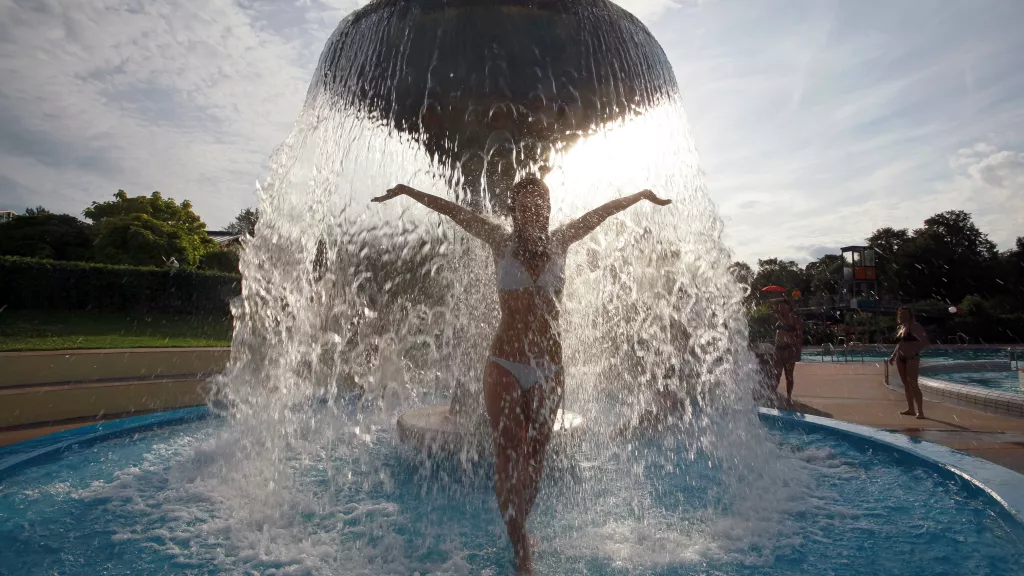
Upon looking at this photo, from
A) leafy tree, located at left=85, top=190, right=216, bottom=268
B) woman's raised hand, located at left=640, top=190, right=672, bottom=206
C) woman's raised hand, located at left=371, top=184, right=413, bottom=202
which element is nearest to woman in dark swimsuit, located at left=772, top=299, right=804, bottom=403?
woman's raised hand, located at left=640, top=190, right=672, bottom=206

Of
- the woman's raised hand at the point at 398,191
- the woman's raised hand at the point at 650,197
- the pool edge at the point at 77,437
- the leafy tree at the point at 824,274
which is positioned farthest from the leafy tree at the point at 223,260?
the leafy tree at the point at 824,274

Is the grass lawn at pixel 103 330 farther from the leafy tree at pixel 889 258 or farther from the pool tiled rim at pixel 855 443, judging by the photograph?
the leafy tree at pixel 889 258

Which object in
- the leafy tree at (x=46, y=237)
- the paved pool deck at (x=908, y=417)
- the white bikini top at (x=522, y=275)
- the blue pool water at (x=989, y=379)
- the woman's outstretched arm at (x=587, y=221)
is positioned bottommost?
the paved pool deck at (x=908, y=417)

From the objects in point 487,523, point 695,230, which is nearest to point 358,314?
point 695,230

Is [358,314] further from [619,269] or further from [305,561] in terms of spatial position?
[305,561]

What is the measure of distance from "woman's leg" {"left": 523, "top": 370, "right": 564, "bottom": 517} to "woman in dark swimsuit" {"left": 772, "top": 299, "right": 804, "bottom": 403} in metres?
6.66

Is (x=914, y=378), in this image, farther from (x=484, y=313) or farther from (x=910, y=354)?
(x=484, y=313)

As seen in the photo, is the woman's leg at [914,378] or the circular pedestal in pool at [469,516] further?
the woman's leg at [914,378]

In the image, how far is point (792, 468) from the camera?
4.57m

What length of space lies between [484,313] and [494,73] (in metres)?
2.12

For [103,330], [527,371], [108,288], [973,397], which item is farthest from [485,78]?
[108,288]

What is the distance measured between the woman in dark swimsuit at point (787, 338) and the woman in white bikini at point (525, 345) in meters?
6.50

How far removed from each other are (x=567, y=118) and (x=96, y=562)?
399 cm

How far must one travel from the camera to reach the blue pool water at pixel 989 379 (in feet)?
40.9
